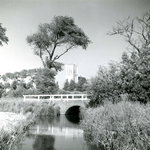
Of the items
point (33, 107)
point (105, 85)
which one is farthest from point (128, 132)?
point (33, 107)

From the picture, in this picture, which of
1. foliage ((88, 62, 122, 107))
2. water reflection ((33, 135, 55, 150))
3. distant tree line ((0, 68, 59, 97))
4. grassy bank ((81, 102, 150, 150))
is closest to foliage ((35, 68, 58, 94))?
distant tree line ((0, 68, 59, 97))

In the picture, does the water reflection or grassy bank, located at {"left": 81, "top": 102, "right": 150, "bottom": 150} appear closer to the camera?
grassy bank, located at {"left": 81, "top": 102, "right": 150, "bottom": 150}

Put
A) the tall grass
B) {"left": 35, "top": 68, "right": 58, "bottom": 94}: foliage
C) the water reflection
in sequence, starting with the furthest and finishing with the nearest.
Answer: {"left": 35, "top": 68, "right": 58, "bottom": 94}: foliage, the tall grass, the water reflection

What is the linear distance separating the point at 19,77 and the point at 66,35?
809cm

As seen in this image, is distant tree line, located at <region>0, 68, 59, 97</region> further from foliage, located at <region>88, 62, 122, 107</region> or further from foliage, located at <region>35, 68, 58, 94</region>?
foliage, located at <region>88, 62, 122, 107</region>

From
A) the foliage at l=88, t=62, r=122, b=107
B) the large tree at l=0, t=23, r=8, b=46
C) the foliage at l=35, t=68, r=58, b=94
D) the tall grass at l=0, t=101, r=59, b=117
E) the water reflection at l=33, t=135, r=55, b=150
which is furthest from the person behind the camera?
the foliage at l=35, t=68, r=58, b=94

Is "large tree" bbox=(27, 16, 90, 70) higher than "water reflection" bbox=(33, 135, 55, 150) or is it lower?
higher

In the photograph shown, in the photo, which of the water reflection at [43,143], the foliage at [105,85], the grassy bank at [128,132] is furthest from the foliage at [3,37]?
the grassy bank at [128,132]

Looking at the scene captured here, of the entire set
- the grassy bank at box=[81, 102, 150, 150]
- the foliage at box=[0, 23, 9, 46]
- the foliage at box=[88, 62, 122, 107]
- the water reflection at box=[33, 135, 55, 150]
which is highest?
the foliage at box=[0, 23, 9, 46]

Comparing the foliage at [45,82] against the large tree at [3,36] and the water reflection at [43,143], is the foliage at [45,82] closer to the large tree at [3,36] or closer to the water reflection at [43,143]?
the large tree at [3,36]

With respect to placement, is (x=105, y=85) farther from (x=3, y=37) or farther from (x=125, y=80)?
(x=3, y=37)

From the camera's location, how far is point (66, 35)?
76.7ft

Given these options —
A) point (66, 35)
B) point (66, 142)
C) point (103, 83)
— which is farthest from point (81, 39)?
point (66, 142)

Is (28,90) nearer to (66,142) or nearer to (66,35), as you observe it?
(66,35)
